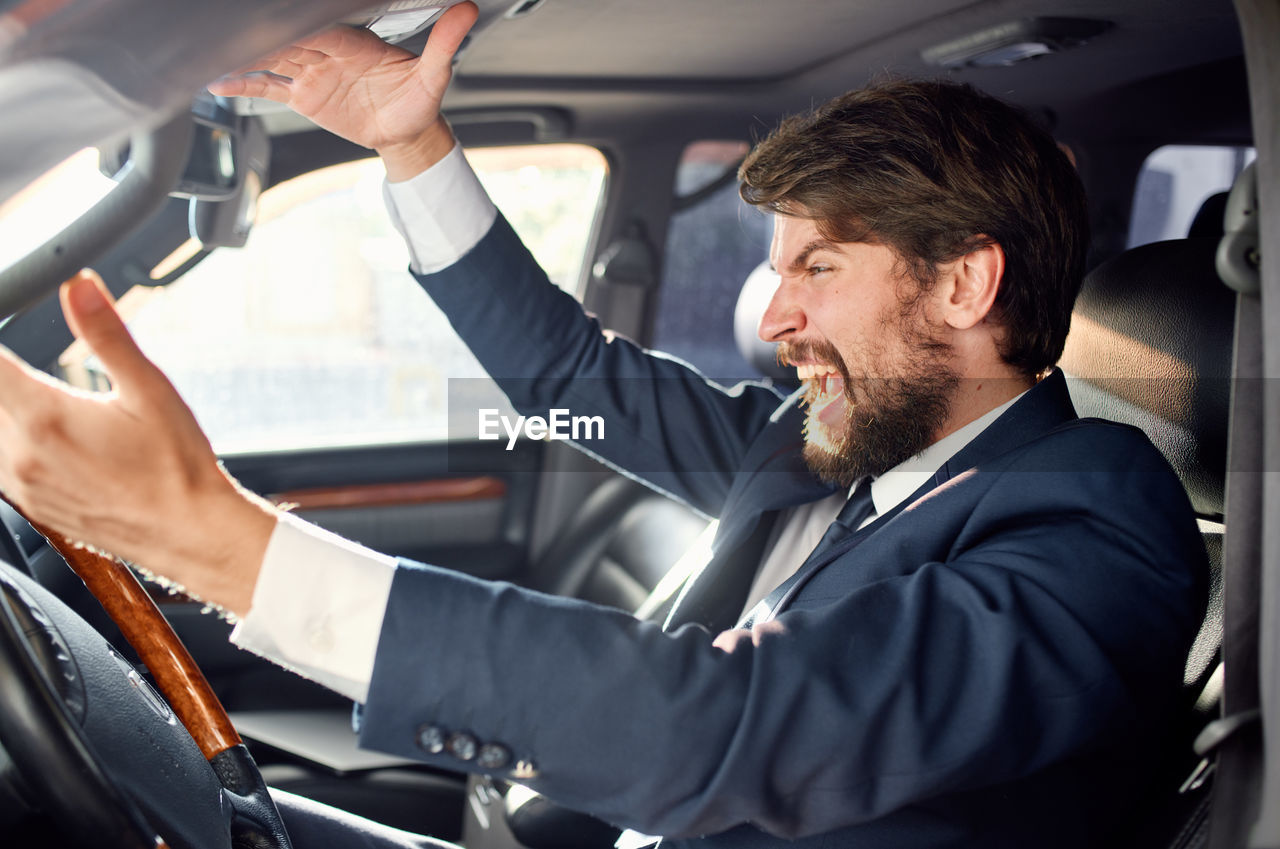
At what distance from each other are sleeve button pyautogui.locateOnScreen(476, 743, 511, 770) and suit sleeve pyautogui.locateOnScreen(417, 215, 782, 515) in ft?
2.98

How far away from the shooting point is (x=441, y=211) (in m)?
1.45

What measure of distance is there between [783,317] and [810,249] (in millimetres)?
93

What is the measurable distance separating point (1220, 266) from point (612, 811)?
24.6 inches

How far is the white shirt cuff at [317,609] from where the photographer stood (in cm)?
70

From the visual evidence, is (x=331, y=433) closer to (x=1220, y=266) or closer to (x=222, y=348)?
(x=222, y=348)

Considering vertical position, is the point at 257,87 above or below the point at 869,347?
above

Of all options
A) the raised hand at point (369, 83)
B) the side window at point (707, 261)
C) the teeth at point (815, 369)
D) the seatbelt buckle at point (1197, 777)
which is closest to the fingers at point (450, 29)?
the raised hand at point (369, 83)

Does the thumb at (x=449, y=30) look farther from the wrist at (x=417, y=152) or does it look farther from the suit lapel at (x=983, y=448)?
the suit lapel at (x=983, y=448)

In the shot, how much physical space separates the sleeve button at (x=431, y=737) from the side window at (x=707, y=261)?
4.43 ft

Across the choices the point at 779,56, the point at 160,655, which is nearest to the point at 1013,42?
the point at 779,56

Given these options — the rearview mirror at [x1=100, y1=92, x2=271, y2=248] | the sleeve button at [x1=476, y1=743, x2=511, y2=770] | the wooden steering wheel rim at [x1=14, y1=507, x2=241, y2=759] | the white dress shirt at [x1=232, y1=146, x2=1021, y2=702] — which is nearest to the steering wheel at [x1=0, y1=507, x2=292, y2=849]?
the wooden steering wheel rim at [x1=14, y1=507, x2=241, y2=759]

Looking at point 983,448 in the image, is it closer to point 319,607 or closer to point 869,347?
point 869,347

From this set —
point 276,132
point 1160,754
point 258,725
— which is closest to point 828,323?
point 1160,754

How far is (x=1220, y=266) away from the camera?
2.63ft
